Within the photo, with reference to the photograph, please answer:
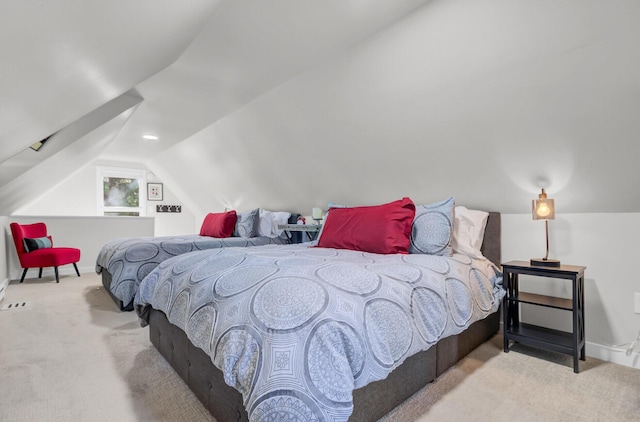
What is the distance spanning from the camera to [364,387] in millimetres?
1259

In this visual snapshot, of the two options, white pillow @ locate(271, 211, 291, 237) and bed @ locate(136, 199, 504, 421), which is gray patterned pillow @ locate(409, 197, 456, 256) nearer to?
bed @ locate(136, 199, 504, 421)

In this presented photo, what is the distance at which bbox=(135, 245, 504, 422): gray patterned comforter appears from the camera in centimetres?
99

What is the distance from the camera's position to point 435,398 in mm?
1573

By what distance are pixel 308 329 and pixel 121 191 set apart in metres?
6.62

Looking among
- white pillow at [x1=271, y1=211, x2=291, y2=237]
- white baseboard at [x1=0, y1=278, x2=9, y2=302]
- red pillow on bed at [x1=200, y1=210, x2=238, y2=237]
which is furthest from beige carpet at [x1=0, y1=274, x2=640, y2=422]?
white pillow at [x1=271, y1=211, x2=291, y2=237]

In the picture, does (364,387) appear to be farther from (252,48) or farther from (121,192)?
(121,192)

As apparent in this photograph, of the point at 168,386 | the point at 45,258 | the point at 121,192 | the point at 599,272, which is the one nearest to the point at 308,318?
the point at 168,386

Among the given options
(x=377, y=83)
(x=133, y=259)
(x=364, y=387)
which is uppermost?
(x=377, y=83)

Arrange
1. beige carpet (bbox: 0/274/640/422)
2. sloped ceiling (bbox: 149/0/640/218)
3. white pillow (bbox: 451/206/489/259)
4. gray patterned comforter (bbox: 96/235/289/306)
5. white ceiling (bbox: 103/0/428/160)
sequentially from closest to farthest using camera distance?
beige carpet (bbox: 0/274/640/422)
sloped ceiling (bbox: 149/0/640/218)
white ceiling (bbox: 103/0/428/160)
white pillow (bbox: 451/206/489/259)
gray patterned comforter (bbox: 96/235/289/306)

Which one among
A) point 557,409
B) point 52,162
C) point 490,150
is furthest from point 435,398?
point 52,162

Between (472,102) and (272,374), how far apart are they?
200 cm

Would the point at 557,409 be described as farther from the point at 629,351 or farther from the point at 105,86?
the point at 105,86

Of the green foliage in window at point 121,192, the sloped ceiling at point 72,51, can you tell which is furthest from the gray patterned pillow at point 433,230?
the green foliage in window at point 121,192

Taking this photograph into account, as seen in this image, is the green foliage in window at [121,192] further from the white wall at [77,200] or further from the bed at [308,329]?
the bed at [308,329]
